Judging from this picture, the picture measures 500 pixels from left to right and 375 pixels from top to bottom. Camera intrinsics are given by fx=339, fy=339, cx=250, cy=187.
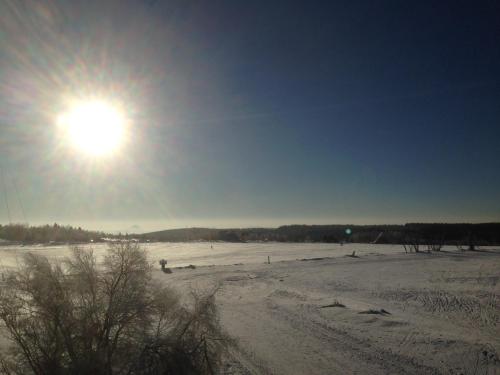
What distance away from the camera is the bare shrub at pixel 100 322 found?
7191 millimetres

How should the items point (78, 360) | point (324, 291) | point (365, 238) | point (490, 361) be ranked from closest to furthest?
point (78, 360) < point (490, 361) < point (324, 291) < point (365, 238)

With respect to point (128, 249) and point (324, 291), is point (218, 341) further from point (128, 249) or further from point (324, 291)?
point (324, 291)

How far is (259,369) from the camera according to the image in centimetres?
952

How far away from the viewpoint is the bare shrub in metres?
7.19

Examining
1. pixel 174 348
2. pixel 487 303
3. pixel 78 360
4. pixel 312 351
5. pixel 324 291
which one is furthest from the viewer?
pixel 324 291

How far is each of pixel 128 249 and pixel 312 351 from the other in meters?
6.63

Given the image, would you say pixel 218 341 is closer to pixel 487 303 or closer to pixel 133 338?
pixel 133 338

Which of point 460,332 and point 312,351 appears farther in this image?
point 460,332

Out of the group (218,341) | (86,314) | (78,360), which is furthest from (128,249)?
(218,341)

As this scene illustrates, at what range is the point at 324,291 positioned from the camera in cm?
2134

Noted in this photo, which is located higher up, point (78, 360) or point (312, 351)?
point (78, 360)

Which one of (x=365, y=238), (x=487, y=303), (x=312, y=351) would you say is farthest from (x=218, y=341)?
(x=365, y=238)

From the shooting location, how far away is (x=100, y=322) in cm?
765

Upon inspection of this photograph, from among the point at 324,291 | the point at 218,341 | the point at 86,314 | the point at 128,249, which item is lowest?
the point at 324,291
